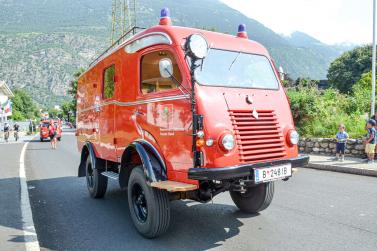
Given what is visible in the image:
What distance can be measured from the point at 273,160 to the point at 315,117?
11.0m

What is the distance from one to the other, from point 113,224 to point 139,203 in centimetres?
68

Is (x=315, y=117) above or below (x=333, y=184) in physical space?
above

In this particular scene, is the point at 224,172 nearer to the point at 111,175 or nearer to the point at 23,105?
the point at 111,175

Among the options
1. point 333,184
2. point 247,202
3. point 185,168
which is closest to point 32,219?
point 185,168

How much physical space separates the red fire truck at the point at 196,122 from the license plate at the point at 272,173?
0.01 metres

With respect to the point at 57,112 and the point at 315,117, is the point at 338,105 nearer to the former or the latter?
the point at 315,117

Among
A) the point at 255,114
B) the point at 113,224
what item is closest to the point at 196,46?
the point at 255,114

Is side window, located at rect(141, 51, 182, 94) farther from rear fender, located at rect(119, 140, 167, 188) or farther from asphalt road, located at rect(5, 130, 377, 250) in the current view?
asphalt road, located at rect(5, 130, 377, 250)

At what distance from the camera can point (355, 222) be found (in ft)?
17.1

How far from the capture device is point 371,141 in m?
10.8

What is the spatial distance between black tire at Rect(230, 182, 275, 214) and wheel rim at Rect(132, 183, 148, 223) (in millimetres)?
1669

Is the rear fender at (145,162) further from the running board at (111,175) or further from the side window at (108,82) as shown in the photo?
the side window at (108,82)

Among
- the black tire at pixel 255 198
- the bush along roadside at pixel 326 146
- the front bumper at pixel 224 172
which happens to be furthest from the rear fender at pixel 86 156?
the bush along roadside at pixel 326 146

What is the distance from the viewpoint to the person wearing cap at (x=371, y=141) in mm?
10641
